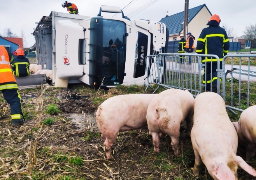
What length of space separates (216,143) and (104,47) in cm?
585

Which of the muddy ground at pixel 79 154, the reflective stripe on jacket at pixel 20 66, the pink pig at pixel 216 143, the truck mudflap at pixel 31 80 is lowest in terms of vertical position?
the muddy ground at pixel 79 154

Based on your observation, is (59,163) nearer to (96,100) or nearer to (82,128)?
(82,128)

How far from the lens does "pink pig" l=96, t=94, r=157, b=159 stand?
3426 mm

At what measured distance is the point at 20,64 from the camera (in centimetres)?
842

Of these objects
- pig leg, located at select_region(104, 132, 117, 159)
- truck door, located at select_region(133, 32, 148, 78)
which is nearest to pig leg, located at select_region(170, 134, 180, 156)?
pig leg, located at select_region(104, 132, 117, 159)

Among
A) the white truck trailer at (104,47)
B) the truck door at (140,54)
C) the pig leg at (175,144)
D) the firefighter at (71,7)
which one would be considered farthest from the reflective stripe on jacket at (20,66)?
the pig leg at (175,144)

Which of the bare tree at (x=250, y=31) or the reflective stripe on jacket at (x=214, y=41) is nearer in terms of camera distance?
the reflective stripe on jacket at (x=214, y=41)

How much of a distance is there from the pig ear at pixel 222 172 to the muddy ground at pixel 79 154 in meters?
0.59

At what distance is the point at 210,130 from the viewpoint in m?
2.81

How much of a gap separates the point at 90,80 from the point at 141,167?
5.23 meters

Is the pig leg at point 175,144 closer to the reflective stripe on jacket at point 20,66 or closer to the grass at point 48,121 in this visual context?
the grass at point 48,121

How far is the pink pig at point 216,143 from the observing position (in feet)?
8.02

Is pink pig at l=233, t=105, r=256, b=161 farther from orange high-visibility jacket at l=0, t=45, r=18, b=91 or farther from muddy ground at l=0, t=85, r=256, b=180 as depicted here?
orange high-visibility jacket at l=0, t=45, r=18, b=91

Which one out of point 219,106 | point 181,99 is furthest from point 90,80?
point 219,106
